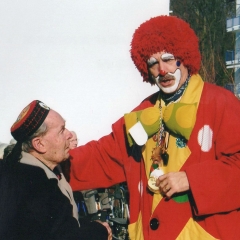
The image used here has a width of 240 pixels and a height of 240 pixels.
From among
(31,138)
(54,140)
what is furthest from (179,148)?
(31,138)

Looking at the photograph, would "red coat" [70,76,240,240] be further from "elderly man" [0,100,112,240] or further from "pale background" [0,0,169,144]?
"pale background" [0,0,169,144]

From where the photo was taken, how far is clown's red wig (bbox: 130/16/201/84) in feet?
8.47

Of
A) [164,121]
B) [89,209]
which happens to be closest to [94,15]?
[89,209]

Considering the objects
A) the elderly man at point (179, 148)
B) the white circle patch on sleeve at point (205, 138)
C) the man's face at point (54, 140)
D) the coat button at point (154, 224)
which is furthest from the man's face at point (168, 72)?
the coat button at point (154, 224)

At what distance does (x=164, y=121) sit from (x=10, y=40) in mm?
1941

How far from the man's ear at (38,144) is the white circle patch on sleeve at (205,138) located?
32.3 inches

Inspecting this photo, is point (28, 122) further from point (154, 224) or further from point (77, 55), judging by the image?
point (77, 55)

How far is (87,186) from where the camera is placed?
299 cm

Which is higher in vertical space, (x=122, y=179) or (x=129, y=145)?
(x=129, y=145)

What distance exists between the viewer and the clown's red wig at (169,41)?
258 centimetres

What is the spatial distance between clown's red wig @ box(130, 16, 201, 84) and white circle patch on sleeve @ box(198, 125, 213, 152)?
37 cm

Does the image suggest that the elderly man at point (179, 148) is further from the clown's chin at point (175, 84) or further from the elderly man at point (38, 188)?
the elderly man at point (38, 188)

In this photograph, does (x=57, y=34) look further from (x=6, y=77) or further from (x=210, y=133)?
(x=210, y=133)

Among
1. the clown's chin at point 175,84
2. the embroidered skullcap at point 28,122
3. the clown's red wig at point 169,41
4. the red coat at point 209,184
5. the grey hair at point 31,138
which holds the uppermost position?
the clown's red wig at point 169,41
